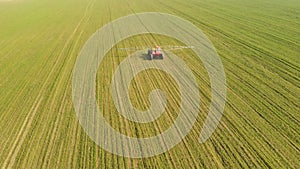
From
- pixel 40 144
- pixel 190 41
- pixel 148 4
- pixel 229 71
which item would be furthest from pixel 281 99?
pixel 148 4

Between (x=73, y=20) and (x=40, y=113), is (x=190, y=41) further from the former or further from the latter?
(x=73, y=20)

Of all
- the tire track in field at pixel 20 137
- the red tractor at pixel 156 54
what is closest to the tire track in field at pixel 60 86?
the tire track in field at pixel 20 137

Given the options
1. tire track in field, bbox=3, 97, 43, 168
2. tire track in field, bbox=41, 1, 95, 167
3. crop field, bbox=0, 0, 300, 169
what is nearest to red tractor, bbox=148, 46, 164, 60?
crop field, bbox=0, 0, 300, 169

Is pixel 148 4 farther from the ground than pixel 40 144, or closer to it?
closer to it

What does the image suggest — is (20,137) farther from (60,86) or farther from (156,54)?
(156,54)

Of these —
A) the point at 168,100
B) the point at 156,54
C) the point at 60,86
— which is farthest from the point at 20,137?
the point at 156,54
